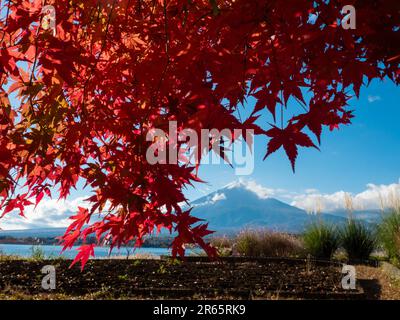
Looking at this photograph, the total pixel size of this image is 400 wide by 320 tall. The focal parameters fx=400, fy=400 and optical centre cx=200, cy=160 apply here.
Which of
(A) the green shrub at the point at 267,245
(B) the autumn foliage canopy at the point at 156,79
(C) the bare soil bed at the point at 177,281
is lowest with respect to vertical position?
(C) the bare soil bed at the point at 177,281

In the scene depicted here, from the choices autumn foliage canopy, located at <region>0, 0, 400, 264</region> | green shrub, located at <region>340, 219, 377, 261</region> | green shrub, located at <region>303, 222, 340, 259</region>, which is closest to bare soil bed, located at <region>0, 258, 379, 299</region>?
autumn foliage canopy, located at <region>0, 0, 400, 264</region>

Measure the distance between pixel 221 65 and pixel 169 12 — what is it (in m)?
0.98

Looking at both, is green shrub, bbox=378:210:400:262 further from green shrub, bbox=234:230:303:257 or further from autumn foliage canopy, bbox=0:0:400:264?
autumn foliage canopy, bbox=0:0:400:264

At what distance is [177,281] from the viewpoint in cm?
569

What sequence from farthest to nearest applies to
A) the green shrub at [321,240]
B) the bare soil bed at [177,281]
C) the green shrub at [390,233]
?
the green shrub at [321,240]
the green shrub at [390,233]
the bare soil bed at [177,281]

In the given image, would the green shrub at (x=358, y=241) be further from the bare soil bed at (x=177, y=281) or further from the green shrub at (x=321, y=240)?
the bare soil bed at (x=177, y=281)

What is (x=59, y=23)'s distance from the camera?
8.46ft

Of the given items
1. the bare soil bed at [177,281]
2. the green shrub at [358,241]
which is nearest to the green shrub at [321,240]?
the green shrub at [358,241]

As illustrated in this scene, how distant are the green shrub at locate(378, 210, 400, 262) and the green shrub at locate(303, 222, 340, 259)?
117 centimetres

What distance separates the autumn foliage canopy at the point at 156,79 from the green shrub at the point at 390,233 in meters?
7.44

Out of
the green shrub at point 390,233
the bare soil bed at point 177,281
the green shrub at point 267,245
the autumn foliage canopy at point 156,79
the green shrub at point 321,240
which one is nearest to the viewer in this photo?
the autumn foliage canopy at point 156,79

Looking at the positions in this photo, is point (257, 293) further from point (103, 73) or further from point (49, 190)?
point (103, 73)

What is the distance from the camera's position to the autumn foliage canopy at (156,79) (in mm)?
1971
